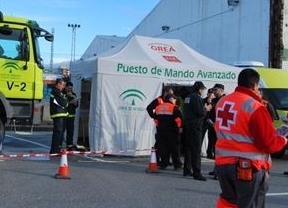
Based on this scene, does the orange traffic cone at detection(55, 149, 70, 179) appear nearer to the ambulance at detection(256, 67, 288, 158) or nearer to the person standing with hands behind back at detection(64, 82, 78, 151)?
the person standing with hands behind back at detection(64, 82, 78, 151)

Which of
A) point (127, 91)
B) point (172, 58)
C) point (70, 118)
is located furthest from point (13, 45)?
point (172, 58)

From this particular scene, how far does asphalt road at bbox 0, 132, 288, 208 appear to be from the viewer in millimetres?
8156

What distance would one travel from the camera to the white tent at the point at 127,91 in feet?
46.3

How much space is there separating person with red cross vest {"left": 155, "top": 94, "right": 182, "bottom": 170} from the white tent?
2.21 m

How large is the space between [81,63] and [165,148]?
441cm

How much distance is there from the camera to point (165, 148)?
1218cm

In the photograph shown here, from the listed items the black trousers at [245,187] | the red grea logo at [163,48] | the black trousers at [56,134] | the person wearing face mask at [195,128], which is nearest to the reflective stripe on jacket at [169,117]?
the person wearing face mask at [195,128]

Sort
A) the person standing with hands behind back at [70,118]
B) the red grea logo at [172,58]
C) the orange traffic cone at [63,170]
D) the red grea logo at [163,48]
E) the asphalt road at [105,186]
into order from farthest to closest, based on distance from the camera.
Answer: the red grea logo at [163,48]
the red grea logo at [172,58]
the person standing with hands behind back at [70,118]
the orange traffic cone at [63,170]
the asphalt road at [105,186]

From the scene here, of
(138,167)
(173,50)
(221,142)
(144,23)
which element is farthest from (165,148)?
(144,23)

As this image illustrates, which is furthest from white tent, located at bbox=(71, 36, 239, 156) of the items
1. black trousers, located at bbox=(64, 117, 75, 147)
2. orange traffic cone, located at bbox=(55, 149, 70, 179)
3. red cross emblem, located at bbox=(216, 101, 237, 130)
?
red cross emblem, located at bbox=(216, 101, 237, 130)

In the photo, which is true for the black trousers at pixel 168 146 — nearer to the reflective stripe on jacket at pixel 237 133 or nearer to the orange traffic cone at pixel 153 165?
the orange traffic cone at pixel 153 165

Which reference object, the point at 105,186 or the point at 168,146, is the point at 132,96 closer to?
the point at 168,146

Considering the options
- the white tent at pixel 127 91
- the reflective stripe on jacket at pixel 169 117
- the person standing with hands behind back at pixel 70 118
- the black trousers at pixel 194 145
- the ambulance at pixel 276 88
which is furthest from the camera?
the ambulance at pixel 276 88

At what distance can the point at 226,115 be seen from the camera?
5188mm
